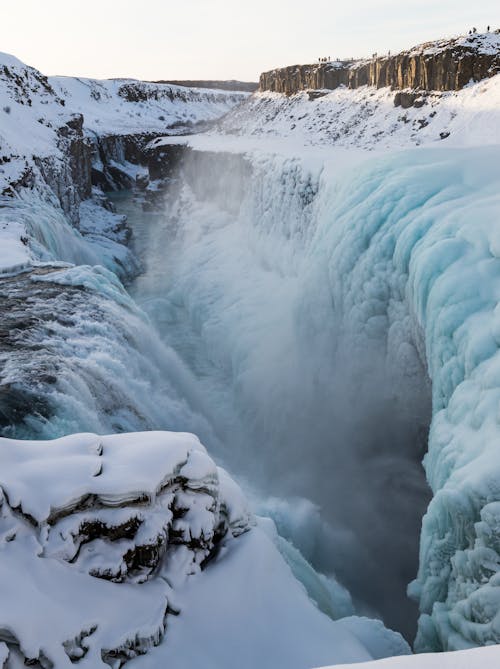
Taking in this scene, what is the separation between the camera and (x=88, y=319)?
7402 millimetres

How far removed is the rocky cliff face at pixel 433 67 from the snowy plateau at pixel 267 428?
22.7ft

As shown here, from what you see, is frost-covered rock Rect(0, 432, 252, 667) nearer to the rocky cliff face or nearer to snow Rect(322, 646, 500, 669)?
snow Rect(322, 646, 500, 669)

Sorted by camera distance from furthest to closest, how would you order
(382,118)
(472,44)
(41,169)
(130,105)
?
(130,105) → (382,118) → (472,44) → (41,169)

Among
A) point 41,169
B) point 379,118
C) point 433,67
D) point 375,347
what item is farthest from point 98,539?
point 379,118

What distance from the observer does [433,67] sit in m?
24.2

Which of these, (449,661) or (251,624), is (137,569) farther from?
(449,661)

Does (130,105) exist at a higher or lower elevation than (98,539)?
higher

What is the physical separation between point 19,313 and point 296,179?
7.75 m

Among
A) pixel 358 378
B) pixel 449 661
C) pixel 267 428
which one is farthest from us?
pixel 267 428

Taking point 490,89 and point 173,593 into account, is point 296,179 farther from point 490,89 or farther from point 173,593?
point 490,89

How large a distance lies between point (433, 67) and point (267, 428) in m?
21.4

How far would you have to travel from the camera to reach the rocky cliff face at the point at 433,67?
2245cm

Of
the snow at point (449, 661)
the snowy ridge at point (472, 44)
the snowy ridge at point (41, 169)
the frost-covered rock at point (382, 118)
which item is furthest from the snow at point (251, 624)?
the snowy ridge at point (472, 44)

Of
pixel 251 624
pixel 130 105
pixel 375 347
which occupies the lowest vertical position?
pixel 375 347
